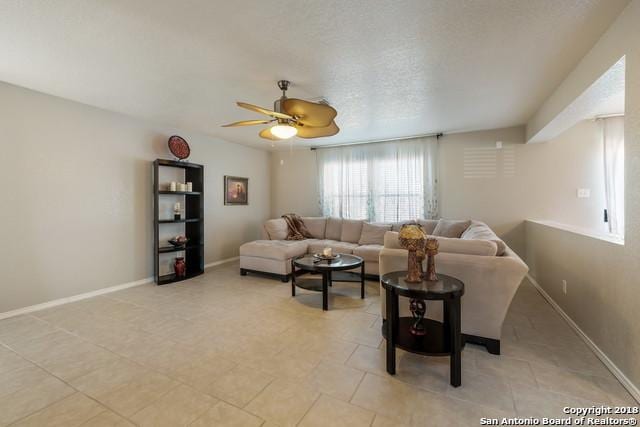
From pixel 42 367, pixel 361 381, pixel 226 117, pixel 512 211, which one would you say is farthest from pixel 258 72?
pixel 512 211

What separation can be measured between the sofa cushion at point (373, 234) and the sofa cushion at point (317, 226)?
0.85m

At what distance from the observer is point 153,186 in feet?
13.4

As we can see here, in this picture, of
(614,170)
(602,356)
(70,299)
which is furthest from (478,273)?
(70,299)

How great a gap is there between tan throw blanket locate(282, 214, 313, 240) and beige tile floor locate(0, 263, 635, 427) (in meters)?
2.31

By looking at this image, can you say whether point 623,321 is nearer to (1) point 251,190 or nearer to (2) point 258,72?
(2) point 258,72

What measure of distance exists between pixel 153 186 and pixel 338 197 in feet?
11.0

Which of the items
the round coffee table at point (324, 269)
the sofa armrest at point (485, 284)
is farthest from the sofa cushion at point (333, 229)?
the sofa armrest at point (485, 284)

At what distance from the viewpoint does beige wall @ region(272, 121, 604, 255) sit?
4.02 m

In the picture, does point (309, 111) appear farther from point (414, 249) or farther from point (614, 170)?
point (614, 170)

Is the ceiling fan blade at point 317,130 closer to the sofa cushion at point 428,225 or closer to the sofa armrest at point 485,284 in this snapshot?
the sofa armrest at point 485,284

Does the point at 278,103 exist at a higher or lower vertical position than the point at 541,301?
higher

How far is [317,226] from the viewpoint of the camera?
18.0 feet

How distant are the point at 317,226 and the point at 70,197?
3.70m

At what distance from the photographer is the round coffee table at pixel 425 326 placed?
5.74 ft
